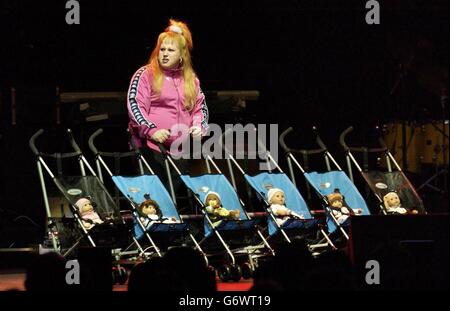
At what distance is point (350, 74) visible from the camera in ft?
37.7

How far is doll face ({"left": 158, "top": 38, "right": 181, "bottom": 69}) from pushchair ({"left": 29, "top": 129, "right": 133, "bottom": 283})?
3.72ft

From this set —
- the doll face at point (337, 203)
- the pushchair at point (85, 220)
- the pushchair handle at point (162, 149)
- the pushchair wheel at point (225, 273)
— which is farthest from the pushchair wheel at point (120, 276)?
the doll face at point (337, 203)

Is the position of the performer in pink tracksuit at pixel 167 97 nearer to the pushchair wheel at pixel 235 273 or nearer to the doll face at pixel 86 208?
the doll face at pixel 86 208

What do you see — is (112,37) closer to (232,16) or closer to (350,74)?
(232,16)

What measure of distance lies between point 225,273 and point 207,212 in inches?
22.6

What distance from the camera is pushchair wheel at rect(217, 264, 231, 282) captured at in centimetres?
826

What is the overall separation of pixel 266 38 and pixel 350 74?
0.99 m

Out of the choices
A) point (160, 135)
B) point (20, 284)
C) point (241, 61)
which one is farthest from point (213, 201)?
point (241, 61)

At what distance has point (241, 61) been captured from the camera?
11.4 meters

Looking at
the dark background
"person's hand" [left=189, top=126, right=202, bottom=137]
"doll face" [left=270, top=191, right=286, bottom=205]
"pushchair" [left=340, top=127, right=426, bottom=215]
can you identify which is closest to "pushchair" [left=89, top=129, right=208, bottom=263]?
"person's hand" [left=189, top=126, right=202, bottom=137]

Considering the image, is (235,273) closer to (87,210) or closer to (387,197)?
(87,210)

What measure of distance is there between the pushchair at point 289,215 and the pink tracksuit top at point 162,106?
0.48m

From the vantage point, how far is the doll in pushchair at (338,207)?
878 centimetres

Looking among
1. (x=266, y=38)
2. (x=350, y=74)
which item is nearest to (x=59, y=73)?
(x=266, y=38)
